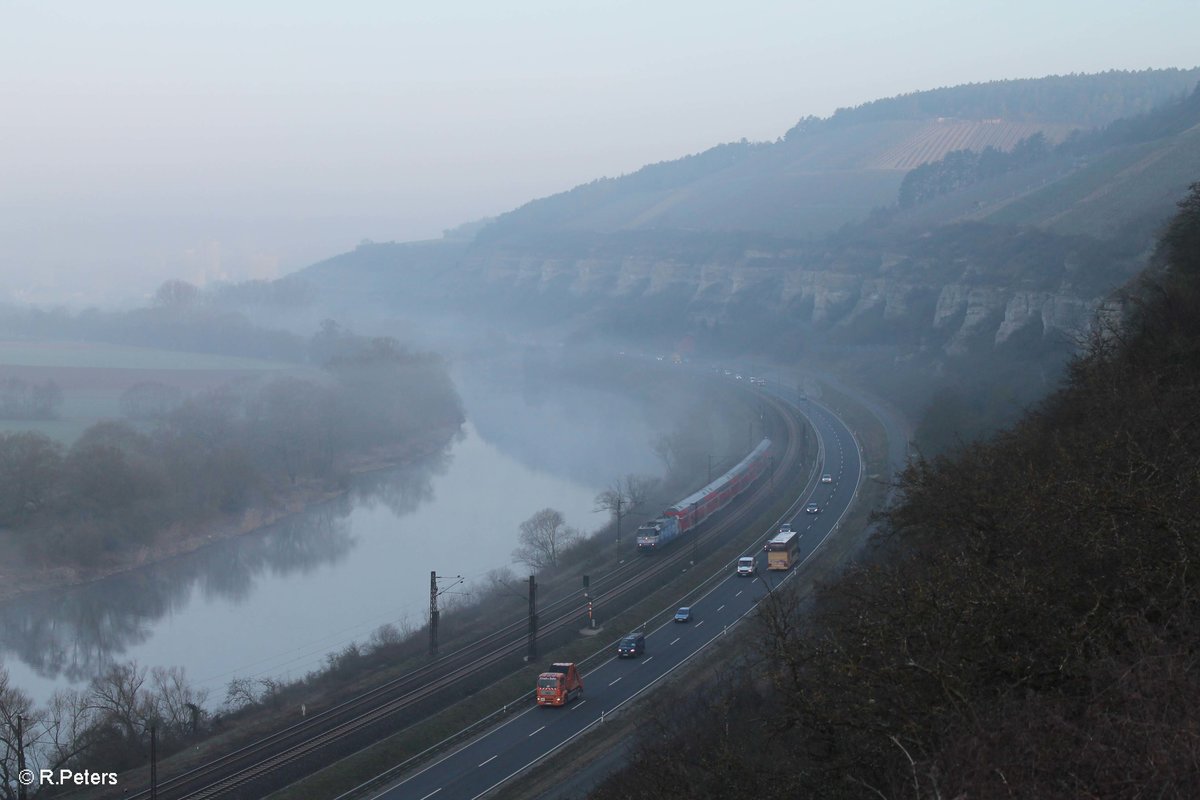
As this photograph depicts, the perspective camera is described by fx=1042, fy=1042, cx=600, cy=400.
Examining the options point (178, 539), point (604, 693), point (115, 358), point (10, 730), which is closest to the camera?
point (10, 730)

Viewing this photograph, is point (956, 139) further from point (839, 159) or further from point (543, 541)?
point (543, 541)

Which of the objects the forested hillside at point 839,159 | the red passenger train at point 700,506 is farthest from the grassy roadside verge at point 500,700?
the forested hillside at point 839,159

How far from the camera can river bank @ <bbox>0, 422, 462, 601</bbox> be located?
54.0 ft

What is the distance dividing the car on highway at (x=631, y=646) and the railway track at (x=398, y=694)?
119 centimetres

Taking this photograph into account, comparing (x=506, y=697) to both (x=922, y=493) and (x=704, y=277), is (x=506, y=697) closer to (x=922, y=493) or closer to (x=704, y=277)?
(x=922, y=493)

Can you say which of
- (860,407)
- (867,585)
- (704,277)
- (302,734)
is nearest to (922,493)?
(867,585)

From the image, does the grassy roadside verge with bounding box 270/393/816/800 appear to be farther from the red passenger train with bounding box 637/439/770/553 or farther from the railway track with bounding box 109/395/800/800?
the red passenger train with bounding box 637/439/770/553

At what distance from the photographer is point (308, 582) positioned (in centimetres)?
1695

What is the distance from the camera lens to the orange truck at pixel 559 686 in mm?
9602

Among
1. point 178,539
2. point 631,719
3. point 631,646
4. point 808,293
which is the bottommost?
point 178,539

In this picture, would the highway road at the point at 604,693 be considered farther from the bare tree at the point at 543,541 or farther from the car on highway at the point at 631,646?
the bare tree at the point at 543,541

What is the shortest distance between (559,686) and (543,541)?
7.59 meters

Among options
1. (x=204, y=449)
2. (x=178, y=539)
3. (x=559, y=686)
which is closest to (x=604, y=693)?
(x=559, y=686)

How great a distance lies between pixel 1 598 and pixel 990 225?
3210 centimetres
